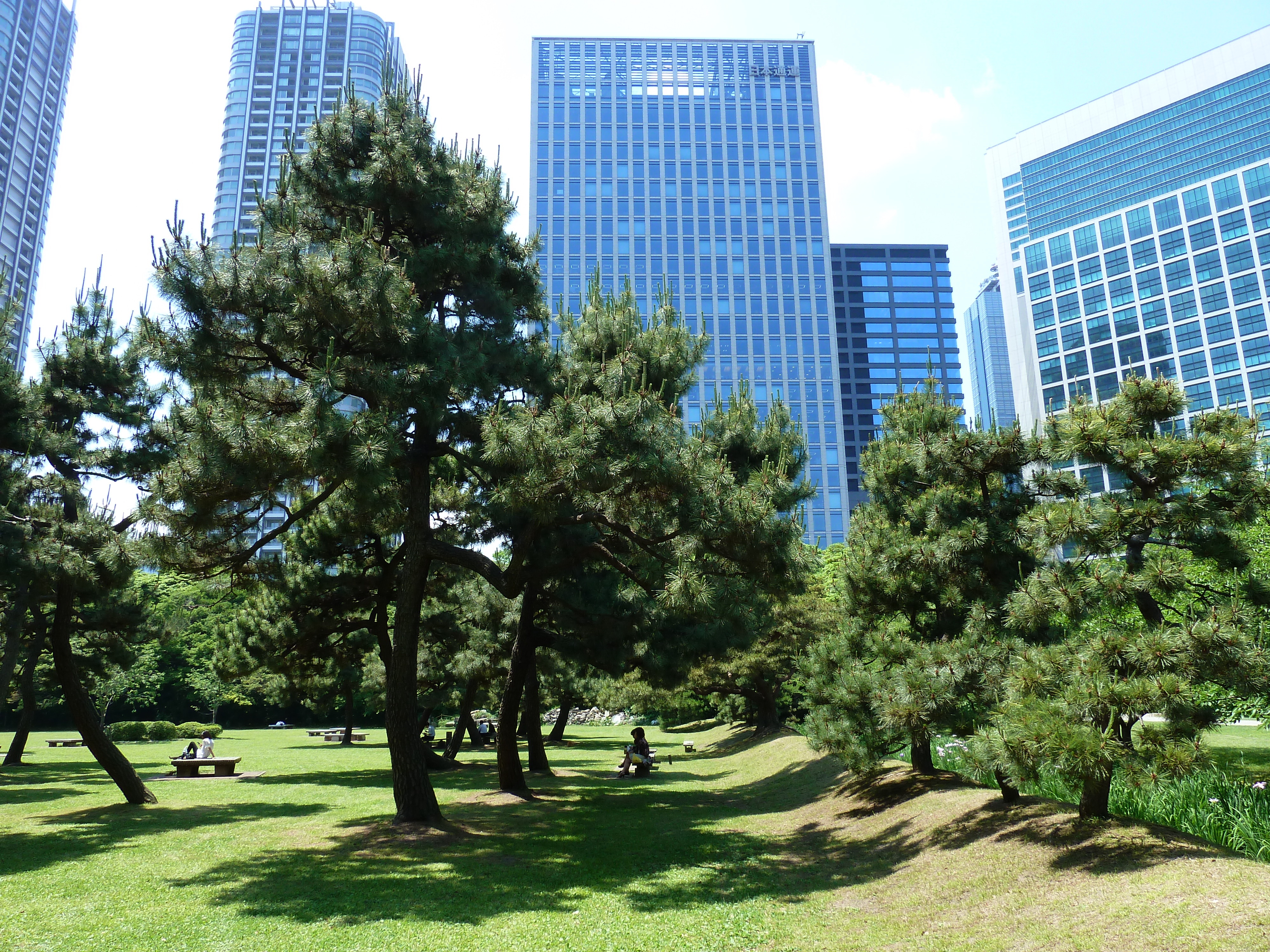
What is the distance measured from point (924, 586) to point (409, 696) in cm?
702

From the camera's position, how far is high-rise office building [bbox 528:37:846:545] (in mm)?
79625

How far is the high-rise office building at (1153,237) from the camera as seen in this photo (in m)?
83.6

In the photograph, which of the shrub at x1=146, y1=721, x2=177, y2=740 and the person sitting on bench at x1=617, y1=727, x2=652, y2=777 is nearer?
the person sitting on bench at x1=617, y1=727, x2=652, y2=777

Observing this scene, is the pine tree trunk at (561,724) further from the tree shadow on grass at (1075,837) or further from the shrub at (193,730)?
the tree shadow on grass at (1075,837)

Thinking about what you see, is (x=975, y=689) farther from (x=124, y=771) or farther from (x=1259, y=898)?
(x=124, y=771)

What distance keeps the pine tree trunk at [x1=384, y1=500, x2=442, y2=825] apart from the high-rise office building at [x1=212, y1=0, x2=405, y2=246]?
418ft

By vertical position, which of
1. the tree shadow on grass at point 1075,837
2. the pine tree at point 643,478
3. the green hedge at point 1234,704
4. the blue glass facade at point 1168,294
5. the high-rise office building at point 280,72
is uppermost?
the high-rise office building at point 280,72

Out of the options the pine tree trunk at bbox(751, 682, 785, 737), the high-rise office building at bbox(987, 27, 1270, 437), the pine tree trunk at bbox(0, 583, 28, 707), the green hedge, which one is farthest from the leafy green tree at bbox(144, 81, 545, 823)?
the high-rise office building at bbox(987, 27, 1270, 437)

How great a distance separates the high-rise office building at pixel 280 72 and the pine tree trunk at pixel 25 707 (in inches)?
4433

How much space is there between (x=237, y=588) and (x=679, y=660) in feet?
27.0

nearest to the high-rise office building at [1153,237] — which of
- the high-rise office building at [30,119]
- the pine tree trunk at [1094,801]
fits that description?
the pine tree trunk at [1094,801]

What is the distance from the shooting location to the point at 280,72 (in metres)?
129

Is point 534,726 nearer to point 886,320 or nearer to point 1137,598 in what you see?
point 1137,598

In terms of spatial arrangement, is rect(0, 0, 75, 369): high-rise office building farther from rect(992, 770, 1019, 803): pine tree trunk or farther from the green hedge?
the green hedge
